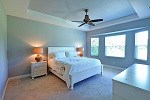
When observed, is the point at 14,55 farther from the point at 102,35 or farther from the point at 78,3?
the point at 102,35

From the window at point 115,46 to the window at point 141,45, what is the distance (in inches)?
26.6

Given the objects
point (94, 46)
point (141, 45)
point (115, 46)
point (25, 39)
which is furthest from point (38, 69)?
point (141, 45)

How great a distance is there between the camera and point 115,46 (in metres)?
5.29

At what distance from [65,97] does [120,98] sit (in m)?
1.65

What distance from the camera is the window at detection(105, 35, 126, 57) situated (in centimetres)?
491

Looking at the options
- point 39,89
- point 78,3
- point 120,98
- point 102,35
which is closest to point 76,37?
point 102,35

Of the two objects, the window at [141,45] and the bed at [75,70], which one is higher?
the window at [141,45]

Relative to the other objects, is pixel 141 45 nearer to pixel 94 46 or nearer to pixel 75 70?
pixel 94 46

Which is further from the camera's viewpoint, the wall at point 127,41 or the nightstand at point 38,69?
the wall at point 127,41

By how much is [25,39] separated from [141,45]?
215 inches

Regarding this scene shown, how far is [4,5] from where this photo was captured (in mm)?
2627

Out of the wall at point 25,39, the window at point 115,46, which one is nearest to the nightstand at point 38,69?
the wall at point 25,39

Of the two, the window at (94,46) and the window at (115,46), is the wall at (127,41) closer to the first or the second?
the window at (115,46)

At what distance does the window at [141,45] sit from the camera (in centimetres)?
388
